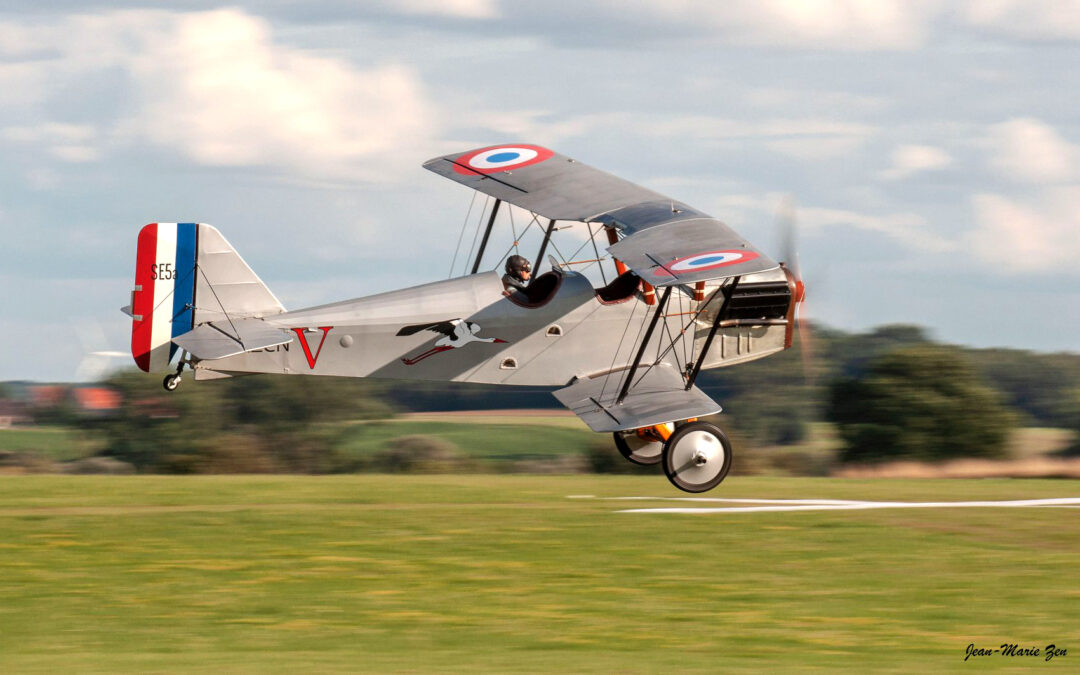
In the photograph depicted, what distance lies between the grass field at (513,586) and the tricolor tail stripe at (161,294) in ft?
6.08

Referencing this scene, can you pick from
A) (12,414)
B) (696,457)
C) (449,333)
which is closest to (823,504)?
(696,457)

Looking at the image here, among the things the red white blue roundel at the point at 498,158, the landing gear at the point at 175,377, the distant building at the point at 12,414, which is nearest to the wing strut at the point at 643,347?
the red white blue roundel at the point at 498,158

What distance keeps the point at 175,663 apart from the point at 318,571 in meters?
3.10

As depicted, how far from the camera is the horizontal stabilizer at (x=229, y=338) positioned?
15180 mm

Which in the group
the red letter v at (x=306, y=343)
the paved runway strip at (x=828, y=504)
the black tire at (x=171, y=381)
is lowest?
the paved runway strip at (x=828, y=504)

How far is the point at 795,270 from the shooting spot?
16.6 m

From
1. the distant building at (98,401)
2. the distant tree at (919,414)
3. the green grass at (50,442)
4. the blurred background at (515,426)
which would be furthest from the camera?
the distant building at (98,401)

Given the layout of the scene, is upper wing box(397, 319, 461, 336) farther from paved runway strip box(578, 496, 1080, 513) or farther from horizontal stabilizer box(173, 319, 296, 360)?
paved runway strip box(578, 496, 1080, 513)

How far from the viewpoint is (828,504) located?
16391mm

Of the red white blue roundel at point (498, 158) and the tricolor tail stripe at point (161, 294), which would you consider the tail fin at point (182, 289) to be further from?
the red white blue roundel at point (498, 158)

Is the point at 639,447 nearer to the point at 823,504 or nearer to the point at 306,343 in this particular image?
the point at 823,504

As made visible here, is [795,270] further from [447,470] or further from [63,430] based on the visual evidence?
[63,430]

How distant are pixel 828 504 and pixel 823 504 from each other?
60 mm

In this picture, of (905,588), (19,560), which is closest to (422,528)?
(19,560)
